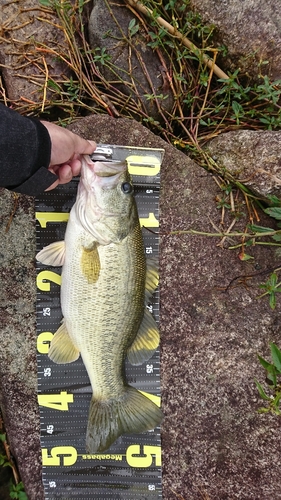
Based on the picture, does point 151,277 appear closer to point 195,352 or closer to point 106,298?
point 106,298

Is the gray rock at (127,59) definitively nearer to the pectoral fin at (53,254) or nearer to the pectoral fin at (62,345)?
the pectoral fin at (53,254)

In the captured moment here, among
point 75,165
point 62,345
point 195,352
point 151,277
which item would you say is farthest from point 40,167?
point 195,352

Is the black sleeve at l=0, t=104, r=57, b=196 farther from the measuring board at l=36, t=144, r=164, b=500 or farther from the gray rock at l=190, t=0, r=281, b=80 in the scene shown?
the gray rock at l=190, t=0, r=281, b=80

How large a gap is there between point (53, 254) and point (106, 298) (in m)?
0.46

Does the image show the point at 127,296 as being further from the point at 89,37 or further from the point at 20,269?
the point at 89,37

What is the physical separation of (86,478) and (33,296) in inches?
48.9

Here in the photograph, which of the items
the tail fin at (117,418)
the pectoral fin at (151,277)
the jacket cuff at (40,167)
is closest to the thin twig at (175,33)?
the jacket cuff at (40,167)

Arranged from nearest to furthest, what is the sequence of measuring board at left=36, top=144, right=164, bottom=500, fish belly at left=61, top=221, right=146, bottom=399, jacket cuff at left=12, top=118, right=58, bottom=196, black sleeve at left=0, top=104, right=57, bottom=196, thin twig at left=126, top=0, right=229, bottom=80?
black sleeve at left=0, top=104, right=57, bottom=196
jacket cuff at left=12, top=118, right=58, bottom=196
fish belly at left=61, top=221, right=146, bottom=399
measuring board at left=36, top=144, right=164, bottom=500
thin twig at left=126, top=0, right=229, bottom=80

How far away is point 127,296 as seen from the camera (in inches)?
95.7

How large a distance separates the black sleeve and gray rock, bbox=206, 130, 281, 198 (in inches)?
49.2

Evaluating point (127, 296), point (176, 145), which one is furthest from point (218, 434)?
point (176, 145)

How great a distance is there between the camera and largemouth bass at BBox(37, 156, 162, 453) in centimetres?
235

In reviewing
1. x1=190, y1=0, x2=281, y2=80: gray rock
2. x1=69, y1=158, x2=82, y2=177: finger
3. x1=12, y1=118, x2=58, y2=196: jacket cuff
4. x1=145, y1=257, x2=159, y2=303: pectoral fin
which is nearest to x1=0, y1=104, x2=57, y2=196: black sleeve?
x1=12, y1=118, x2=58, y2=196: jacket cuff

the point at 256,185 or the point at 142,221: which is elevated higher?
the point at 256,185
